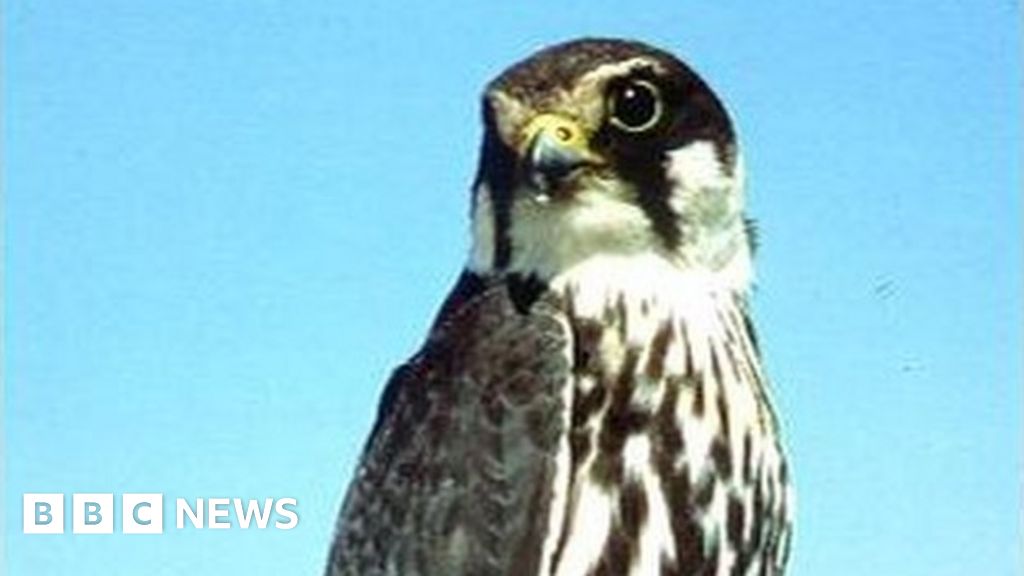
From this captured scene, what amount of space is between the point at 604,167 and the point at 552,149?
0.09 metres

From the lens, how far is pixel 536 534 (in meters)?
2.63

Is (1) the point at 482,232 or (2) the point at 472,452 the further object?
(1) the point at 482,232

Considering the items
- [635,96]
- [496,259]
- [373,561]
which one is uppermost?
[635,96]

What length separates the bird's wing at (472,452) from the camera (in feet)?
8.64

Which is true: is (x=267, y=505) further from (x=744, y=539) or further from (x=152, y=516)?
(x=744, y=539)

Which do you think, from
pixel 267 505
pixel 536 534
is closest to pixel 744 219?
pixel 536 534

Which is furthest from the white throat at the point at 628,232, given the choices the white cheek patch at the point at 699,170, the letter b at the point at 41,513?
the letter b at the point at 41,513

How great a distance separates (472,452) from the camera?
267 centimetres

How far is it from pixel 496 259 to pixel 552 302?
0.31 feet

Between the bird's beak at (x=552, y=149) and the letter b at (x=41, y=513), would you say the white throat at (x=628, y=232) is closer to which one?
the bird's beak at (x=552, y=149)

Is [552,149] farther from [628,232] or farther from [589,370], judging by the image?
[589,370]

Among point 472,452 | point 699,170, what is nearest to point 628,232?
point 699,170

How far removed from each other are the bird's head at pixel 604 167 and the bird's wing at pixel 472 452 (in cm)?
10

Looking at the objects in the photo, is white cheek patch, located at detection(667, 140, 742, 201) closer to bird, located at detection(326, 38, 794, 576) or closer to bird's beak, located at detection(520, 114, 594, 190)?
bird, located at detection(326, 38, 794, 576)
